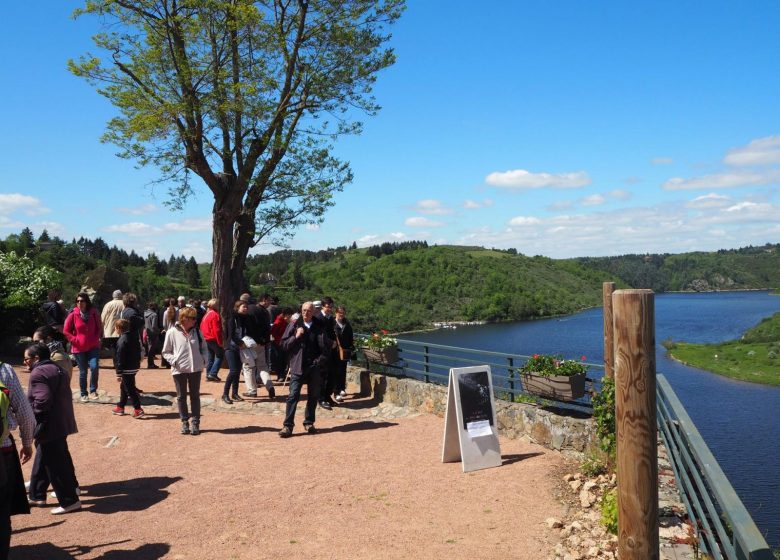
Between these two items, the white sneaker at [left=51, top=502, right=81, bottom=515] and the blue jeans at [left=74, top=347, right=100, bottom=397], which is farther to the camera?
the blue jeans at [left=74, top=347, right=100, bottom=397]

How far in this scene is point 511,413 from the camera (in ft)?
29.0

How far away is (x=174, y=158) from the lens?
1578 cm

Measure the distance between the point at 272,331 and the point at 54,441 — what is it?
6.20 metres

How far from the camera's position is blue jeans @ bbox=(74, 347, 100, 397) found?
34.6 feet

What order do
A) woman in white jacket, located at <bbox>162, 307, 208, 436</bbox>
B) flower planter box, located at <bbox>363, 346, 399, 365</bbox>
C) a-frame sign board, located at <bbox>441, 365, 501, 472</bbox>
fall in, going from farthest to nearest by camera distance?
flower planter box, located at <bbox>363, 346, 399, 365</bbox> → woman in white jacket, located at <bbox>162, 307, 208, 436</bbox> → a-frame sign board, located at <bbox>441, 365, 501, 472</bbox>

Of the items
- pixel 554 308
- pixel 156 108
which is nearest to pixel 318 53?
pixel 156 108

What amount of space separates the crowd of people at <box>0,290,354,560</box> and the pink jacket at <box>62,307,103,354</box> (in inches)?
0.6

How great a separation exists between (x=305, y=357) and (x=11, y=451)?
4490 millimetres

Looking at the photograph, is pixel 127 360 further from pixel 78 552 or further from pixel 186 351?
pixel 78 552

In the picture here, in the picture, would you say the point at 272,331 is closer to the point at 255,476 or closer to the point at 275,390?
the point at 275,390

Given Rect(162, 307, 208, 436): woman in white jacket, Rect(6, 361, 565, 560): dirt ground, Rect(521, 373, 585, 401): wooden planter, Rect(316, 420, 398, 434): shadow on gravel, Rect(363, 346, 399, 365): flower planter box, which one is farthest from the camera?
Rect(363, 346, 399, 365): flower planter box

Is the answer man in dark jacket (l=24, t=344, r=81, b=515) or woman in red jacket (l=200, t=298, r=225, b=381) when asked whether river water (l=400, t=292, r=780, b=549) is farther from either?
man in dark jacket (l=24, t=344, r=81, b=515)

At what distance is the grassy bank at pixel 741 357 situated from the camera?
6475cm

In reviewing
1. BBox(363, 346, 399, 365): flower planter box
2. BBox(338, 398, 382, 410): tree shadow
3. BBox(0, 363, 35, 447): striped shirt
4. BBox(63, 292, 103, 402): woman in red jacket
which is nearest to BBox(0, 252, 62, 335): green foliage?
BBox(63, 292, 103, 402): woman in red jacket
